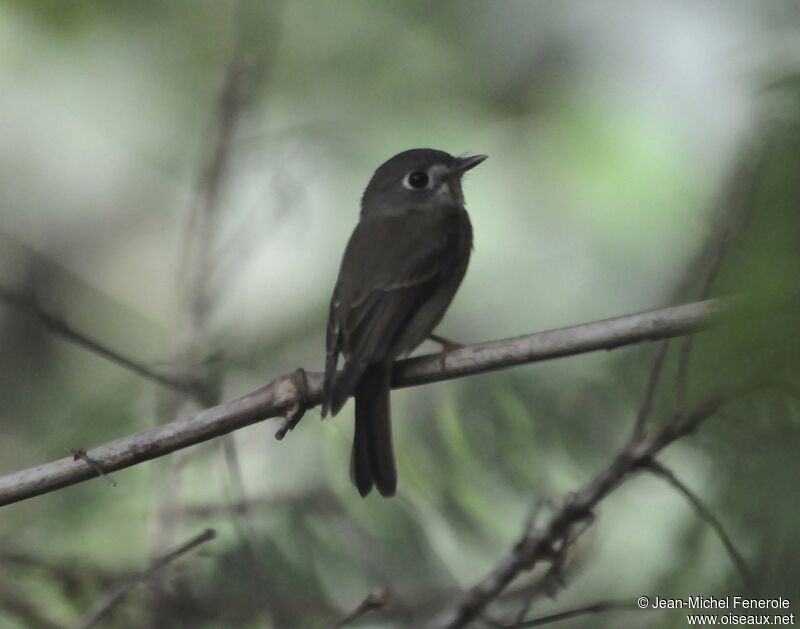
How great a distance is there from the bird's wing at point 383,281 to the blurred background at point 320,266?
325 mm

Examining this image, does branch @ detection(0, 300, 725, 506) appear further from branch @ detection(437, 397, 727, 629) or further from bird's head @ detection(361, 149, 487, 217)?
bird's head @ detection(361, 149, 487, 217)

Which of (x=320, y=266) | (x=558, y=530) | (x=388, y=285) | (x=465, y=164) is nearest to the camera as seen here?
(x=558, y=530)

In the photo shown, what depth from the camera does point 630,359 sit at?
8.80 ft

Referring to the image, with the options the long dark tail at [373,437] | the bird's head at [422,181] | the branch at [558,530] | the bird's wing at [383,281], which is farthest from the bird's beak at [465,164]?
the branch at [558,530]

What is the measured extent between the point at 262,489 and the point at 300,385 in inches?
61.2

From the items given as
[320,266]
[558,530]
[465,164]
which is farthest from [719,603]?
[320,266]

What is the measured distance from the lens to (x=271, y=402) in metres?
2.51

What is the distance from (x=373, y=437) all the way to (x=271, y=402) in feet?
2.36

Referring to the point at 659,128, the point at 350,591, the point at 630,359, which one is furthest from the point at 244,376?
the point at 659,128

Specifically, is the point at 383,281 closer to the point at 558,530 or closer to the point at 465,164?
the point at 465,164

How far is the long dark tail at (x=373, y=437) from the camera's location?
303 centimetres

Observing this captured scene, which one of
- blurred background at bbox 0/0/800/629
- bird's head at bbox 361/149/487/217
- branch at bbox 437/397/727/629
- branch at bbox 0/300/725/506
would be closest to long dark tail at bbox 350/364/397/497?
blurred background at bbox 0/0/800/629

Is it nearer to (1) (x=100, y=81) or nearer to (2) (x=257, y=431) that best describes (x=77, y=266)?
(1) (x=100, y=81)

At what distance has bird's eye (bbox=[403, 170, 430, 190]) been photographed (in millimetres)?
4180
